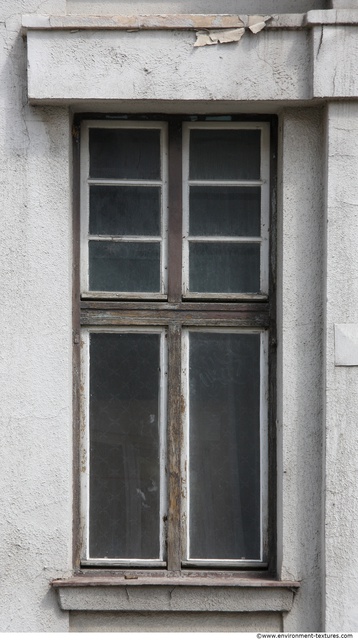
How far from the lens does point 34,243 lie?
14.8ft

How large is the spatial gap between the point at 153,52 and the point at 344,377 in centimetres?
175

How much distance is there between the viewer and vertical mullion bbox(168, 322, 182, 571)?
15.1ft

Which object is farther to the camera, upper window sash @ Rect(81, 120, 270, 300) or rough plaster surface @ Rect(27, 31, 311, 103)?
upper window sash @ Rect(81, 120, 270, 300)

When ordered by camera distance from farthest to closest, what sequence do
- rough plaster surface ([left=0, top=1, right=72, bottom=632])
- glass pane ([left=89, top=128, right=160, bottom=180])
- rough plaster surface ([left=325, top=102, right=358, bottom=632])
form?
1. glass pane ([left=89, top=128, right=160, bottom=180])
2. rough plaster surface ([left=0, top=1, right=72, bottom=632])
3. rough plaster surface ([left=325, top=102, right=358, bottom=632])

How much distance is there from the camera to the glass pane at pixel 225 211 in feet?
15.4

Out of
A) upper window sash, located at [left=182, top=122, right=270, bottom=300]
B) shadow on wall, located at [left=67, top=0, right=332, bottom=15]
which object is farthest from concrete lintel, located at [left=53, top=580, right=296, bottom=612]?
shadow on wall, located at [left=67, top=0, right=332, bottom=15]

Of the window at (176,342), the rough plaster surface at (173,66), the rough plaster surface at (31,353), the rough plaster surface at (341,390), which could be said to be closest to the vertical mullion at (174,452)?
the window at (176,342)

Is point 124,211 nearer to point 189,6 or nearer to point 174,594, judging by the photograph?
point 189,6

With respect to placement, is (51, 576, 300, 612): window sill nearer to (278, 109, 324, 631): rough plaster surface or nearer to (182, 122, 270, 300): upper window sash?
(278, 109, 324, 631): rough plaster surface

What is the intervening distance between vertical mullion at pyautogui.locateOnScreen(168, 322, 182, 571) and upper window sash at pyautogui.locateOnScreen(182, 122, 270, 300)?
328mm

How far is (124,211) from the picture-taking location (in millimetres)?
4703

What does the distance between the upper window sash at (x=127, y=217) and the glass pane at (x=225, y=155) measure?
154 mm

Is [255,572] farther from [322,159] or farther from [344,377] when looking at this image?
[322,159]

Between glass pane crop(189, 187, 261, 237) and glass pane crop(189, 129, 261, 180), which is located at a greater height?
glass pane crop(189, 129, 261, 180)
